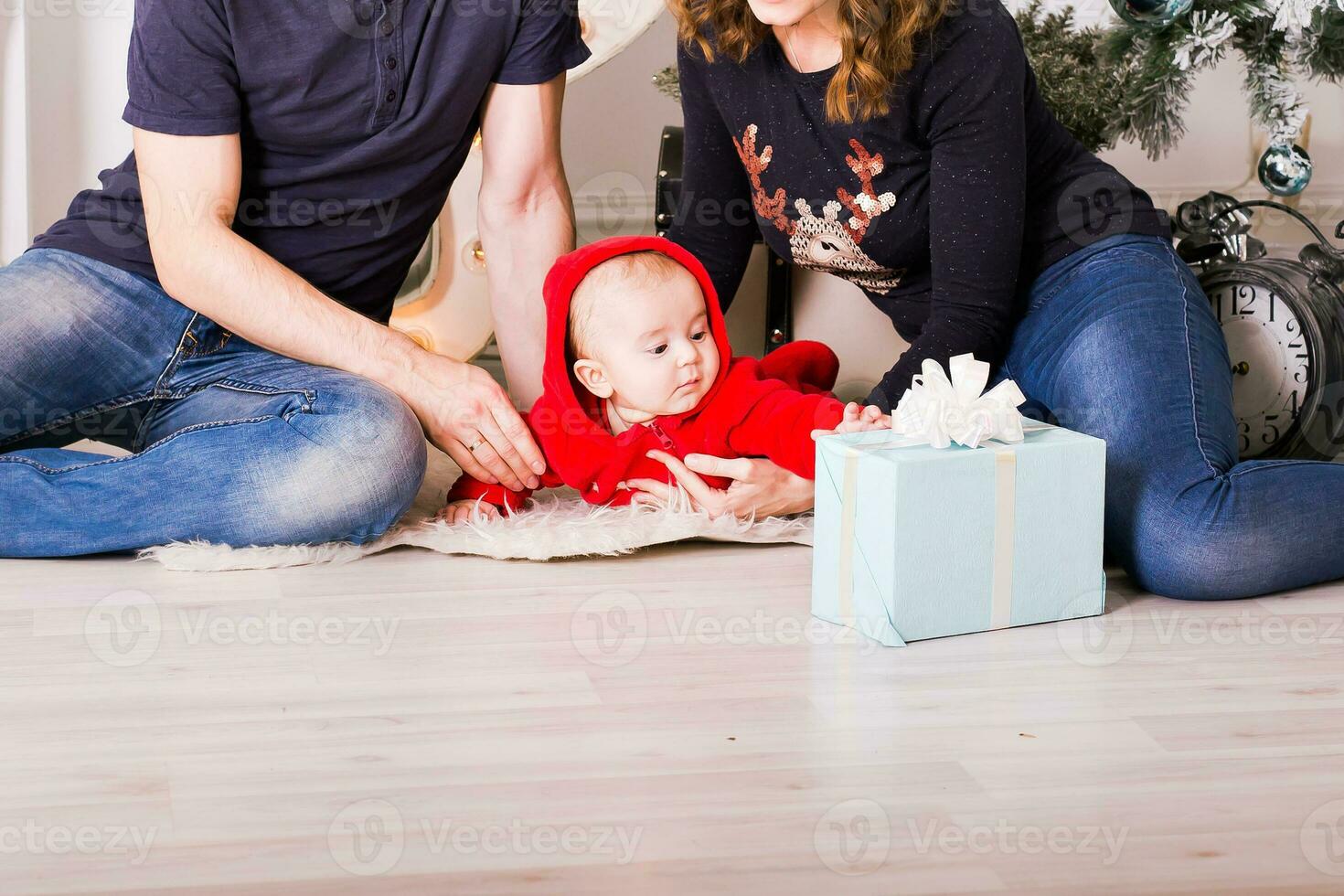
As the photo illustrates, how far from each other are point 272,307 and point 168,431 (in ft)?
0.73

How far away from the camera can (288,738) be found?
1.09 metres

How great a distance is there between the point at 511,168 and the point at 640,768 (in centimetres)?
99

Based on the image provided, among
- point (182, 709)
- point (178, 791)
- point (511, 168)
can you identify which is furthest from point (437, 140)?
point (178, 791)

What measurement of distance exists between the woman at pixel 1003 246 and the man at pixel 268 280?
11.6 inches

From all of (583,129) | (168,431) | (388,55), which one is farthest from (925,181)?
(583,129)

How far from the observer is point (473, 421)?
5.26 ft

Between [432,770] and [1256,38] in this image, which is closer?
[432,770]

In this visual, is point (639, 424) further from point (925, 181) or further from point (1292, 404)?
point (1292, 404)

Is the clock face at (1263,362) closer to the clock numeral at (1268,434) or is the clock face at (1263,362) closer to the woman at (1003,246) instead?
the clock numeral at (1268,434)

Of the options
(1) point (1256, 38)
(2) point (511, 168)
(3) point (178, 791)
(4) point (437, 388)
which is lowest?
(3) point (178, 791)

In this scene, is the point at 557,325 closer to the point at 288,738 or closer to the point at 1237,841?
the point at 288,738

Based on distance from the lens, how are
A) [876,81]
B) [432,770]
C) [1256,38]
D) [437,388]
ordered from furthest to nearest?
[1256,38]
[437,388]
[876,81]
[432,770]

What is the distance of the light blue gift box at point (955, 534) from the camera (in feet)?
4.18

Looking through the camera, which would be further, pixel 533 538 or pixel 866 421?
pixel 533 538
